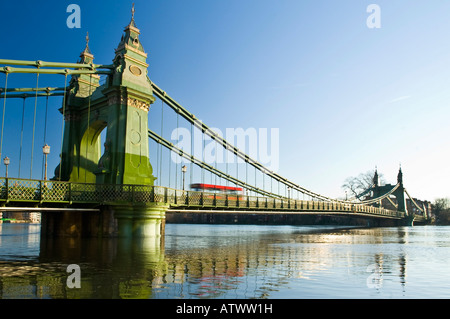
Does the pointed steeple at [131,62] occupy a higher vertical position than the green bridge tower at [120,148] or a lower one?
higher

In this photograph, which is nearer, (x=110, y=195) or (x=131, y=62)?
(x=110, y=195)

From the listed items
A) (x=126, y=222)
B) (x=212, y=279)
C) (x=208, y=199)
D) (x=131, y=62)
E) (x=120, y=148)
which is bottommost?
(x=212, y=279)

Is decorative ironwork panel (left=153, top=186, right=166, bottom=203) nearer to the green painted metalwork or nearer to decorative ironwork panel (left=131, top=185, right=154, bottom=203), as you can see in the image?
decorative ironwork panel (left=131, top=185, right=154, bottom=203)

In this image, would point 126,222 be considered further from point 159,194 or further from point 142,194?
point 159,194

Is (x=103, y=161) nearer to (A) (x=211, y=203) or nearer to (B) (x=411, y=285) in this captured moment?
(A) (x=211, y=203)

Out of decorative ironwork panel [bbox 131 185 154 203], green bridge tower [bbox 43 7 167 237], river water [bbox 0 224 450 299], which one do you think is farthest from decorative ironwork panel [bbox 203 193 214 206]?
river water [bbox 0 224 450 299]

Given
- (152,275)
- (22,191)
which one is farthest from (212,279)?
(22,191)

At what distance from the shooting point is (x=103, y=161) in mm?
22500

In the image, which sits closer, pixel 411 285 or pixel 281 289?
pixel 281 289

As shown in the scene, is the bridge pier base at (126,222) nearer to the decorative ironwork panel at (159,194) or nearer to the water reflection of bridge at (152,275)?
the decorative ironwork panel at (159,194)

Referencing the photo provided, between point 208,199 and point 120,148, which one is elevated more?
point 120,148

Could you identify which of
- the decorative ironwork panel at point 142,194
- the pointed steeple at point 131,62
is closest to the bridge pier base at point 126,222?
the decorative ironwork panel at point 142,194
